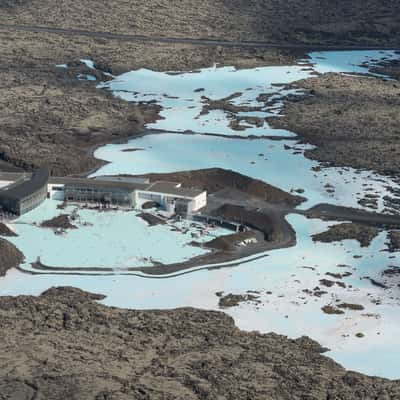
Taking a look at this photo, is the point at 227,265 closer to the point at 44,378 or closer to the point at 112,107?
the point at 44,378

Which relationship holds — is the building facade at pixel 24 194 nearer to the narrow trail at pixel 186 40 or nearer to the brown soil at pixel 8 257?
the brown soil at pixel 8 257

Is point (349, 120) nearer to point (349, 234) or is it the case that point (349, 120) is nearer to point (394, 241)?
point (349, 234)

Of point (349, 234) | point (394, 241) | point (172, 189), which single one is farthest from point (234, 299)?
point (172, 189)

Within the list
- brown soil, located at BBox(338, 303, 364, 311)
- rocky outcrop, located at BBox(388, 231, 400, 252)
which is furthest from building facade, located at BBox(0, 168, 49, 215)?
brown soil, located at BBox(338, 303, 364, 311)

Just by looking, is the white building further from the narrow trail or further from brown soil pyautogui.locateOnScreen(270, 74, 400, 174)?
the narrow trail

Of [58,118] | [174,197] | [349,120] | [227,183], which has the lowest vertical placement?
[227,183]
